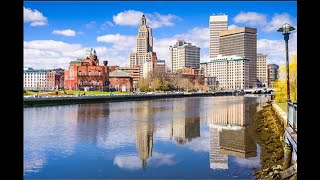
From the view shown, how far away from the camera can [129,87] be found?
111875mm

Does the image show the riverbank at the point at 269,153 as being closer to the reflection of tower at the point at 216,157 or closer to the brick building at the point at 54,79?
the reflection of tower at the point at 216,157

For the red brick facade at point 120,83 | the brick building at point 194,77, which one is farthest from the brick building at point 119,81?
the brick building at point 194,77

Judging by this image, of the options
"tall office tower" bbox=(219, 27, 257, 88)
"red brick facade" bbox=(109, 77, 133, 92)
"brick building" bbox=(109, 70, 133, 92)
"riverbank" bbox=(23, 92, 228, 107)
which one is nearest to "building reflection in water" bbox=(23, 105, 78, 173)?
"riverbank" bbox=(23, 92, 228, 107)

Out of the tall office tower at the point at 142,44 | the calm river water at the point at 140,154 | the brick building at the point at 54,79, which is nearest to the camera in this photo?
the calm river water at the point at 140,154

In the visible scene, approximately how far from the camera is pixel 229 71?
536 feet

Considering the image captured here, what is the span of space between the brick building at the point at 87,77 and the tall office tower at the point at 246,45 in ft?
258

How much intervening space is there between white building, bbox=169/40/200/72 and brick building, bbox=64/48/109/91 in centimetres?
8155

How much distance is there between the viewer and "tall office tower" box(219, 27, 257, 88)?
16034 cm

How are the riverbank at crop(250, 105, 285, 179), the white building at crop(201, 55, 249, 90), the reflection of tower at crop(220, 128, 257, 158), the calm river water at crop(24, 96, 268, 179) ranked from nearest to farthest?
1. the riverbank at crop(250, 105, 285, 179)
2. the calm river water at crop(24, 96, 268, 179)
3. the reflection of tower at crop(220, 128, 257, 158)
4. the white building at crop(201, 55, 249, 90)

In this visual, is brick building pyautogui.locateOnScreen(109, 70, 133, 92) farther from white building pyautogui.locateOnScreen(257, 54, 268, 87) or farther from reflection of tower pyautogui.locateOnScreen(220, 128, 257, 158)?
reflection of tower pyautogui.locateOnScreen(220, 128, 257, 158)

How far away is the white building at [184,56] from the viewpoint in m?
183
